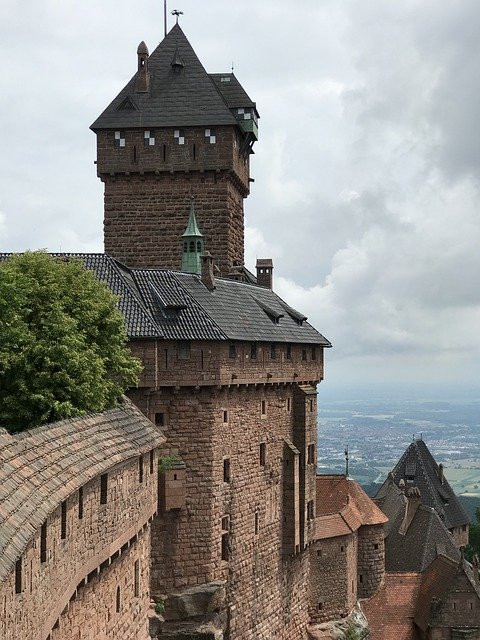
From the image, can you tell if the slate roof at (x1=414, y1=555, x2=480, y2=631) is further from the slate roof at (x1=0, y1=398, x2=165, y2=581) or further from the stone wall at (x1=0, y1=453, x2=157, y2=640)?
the slate roof at (x1=0, y1=398, x2=165, y2=581)

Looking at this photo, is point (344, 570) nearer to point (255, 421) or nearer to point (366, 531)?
point (366, 531)

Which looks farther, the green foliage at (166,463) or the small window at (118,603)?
the green foliage at (166,463)

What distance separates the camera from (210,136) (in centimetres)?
4594

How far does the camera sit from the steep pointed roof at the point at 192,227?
44.6 metres

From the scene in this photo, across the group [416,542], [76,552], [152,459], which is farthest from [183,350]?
[416,542]

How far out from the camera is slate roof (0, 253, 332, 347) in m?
34.2

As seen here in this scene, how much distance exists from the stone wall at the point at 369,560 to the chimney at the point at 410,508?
10.3 metres

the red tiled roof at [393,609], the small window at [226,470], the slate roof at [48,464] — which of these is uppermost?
the slate roof at [48,464]

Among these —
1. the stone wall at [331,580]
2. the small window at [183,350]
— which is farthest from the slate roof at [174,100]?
the stone wall at [331,580]

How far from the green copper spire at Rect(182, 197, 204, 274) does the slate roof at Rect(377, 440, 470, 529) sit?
32124mm

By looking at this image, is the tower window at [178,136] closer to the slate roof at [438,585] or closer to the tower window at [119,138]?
the tower window at [119,138]

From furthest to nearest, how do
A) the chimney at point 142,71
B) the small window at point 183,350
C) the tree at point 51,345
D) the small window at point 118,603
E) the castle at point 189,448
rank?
the chimney at point 142,71
the small window at point 183,350
the tree at point 51,345
the small window at point 118,603
the castle at point 189,448

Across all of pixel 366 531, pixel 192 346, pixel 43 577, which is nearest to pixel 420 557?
pixel 366 531

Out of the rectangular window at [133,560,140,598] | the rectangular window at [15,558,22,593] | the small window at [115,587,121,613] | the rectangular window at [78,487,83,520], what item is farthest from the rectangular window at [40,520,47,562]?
the rectangular window at [133,560,140,598]
